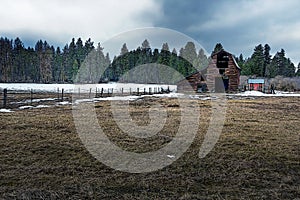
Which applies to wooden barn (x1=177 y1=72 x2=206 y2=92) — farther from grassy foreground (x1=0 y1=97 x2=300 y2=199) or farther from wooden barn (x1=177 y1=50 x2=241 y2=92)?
grassy foreground (x1=0 y1=97 x2=300 y2=199)

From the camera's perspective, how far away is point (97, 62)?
8438 centimetres

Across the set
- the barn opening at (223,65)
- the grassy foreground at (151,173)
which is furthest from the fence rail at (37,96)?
the grassy foreground at (151,173)

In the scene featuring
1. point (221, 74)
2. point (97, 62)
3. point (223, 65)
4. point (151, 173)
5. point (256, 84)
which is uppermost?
point (97, 62)

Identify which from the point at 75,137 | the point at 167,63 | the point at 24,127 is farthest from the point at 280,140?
the point at 167,63

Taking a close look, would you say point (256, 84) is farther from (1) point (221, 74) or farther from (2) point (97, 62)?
(2) point (97, 62)

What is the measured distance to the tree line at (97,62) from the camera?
78750 millimetres

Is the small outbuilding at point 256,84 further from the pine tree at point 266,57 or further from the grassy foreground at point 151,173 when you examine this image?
the grassy foreground at point 151,173

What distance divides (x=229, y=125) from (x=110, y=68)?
86421 millimetres

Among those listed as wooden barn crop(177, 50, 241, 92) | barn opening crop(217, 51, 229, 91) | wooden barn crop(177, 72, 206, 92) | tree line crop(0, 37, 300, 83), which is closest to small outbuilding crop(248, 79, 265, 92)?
wooden barn crop(177, 50, 241, 92)

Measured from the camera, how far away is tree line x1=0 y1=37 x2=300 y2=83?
78750 millimetres

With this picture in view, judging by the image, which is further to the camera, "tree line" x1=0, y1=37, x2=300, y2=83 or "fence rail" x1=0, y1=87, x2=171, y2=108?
"tree line" x1=0, y1=37, x2=300, y2=83

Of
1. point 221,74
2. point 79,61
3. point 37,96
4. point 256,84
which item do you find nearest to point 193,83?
point 221,74

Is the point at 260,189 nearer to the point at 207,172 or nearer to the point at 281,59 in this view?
the point at 207,172

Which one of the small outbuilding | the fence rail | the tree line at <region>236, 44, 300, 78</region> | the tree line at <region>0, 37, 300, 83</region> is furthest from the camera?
the tree line at <region>0, 37, 300, 83</region>
